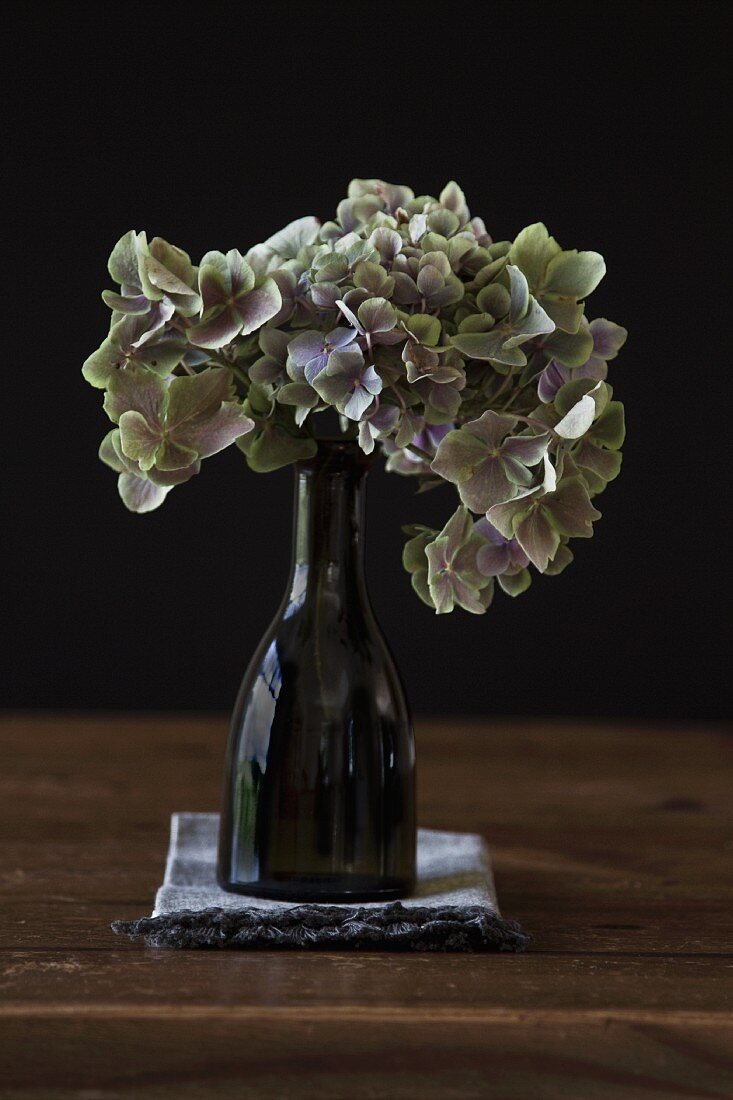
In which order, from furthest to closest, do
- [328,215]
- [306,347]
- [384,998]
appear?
1. [328,215]
2. [306,347]
3. [384,998]

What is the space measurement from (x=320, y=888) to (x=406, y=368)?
302mm

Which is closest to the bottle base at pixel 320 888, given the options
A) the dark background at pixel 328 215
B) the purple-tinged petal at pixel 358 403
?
the purple-tinged petal at pixel 358 403

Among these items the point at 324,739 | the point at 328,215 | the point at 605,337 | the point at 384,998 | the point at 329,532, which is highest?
the point at 328,215

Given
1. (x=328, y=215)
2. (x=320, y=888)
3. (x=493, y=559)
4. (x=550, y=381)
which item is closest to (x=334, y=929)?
(x=320, y=888)

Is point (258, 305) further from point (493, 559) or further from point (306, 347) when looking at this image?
point (493, 559)

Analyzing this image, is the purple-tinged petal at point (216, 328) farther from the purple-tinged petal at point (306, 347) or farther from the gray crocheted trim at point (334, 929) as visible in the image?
the gray crocheted trim at point (334, 929)

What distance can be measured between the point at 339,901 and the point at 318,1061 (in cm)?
18

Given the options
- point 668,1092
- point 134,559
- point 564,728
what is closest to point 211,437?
point 668,1092

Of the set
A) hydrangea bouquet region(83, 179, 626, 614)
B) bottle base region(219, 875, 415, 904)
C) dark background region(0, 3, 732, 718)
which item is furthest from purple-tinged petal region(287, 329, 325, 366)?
dark background region(0, 3, 732, 718)

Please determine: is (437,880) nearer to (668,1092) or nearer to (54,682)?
(668,1092)

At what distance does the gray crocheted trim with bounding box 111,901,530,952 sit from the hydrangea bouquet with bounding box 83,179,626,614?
0.17 m

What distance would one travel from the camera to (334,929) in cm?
69

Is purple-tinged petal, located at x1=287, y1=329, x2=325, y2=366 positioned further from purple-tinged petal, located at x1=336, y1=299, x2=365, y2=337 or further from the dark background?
the dark background

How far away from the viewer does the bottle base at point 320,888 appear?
2.45 feet
